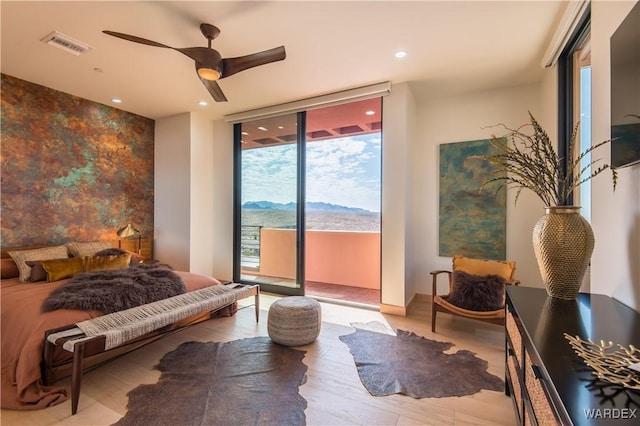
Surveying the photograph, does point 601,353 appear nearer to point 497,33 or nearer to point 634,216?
point 634,216

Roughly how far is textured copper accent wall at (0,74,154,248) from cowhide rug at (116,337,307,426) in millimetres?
2611

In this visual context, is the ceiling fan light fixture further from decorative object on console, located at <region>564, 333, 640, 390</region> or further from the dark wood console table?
decorative object on console, located at <region>564, 333, 640, 390</region>

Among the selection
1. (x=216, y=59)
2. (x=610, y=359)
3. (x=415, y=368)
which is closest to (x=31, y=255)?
(x=216, y=59)

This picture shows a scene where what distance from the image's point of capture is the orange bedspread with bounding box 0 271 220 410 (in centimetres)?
181

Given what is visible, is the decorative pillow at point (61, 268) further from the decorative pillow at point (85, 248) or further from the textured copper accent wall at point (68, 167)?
the textured copper accent wall at point (68, 167)

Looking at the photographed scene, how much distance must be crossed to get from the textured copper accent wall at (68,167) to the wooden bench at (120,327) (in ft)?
7.54

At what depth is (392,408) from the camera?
1844 millimetres

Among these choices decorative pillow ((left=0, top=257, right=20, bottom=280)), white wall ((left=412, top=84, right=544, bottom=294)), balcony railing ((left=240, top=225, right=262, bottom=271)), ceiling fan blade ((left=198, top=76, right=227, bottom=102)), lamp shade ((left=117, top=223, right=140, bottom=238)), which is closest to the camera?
ceiling fan blade ((left=198, top=76, right=227, bottom=102))

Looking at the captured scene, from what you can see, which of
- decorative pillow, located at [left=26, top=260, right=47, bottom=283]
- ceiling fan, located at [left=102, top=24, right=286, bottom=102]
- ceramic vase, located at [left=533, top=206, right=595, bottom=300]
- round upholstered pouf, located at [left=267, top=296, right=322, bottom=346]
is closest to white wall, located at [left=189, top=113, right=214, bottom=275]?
decorative pillow, located at [left=26, top=260, right=47, bottom=283]

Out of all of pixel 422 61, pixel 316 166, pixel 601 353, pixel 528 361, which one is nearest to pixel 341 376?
pixel 528 361

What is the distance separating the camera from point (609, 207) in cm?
158

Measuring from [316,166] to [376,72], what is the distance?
2.54m

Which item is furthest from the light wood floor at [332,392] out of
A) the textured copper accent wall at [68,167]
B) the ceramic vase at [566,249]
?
the textured copper accent wall at [68,167]

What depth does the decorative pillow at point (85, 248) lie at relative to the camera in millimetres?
3552
